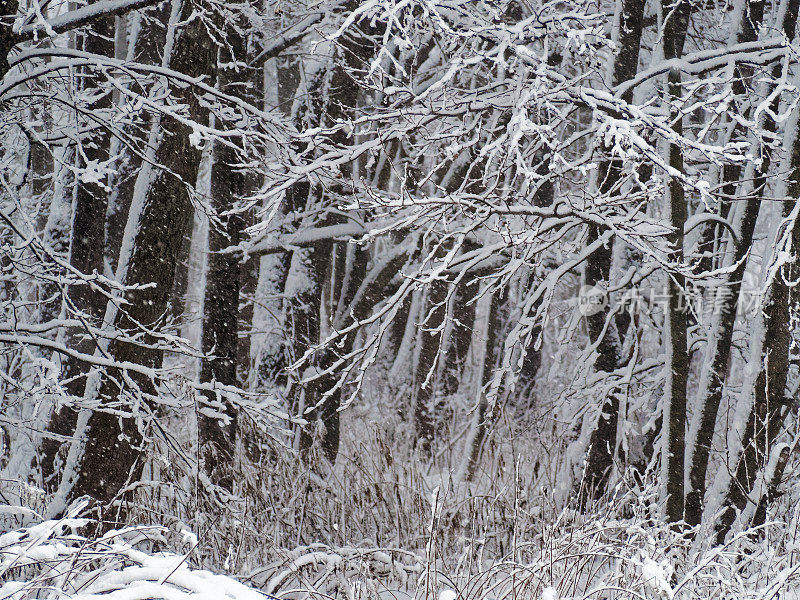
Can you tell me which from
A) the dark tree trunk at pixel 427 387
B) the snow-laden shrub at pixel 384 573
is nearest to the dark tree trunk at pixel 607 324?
the snow-laden shrub at pixel 384 573

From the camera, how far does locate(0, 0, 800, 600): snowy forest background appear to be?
4215 millimetres

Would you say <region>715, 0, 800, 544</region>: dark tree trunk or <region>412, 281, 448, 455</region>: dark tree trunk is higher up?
<region>715, 0, 800, 544</region>: dark tree trunk

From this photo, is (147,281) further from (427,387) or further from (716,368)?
(427,387)

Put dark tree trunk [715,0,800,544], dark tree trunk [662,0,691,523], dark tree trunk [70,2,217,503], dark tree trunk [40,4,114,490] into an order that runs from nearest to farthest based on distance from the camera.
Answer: dark tree trunk [70,2,217,503] → dark tree trunk [715,0,800,544] → dark tree trunk [662,0,691,523] → dark tree trunk [40,4,114,490]

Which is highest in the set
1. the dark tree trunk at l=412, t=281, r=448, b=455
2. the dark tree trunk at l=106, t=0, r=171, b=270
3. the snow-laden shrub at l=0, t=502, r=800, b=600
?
the dark tree trunk at l=106, t=0, r=171, b=270

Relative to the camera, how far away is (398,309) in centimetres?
727

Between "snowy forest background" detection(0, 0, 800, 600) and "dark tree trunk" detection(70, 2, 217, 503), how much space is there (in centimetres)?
2

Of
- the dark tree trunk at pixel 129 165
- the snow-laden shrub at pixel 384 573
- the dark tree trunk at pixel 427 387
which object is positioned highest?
the dark tree trunk at pixel 129 165

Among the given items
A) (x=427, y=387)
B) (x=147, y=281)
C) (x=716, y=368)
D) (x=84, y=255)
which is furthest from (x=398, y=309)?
(x=427, y=387)

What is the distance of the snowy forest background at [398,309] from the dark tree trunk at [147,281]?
23 mm

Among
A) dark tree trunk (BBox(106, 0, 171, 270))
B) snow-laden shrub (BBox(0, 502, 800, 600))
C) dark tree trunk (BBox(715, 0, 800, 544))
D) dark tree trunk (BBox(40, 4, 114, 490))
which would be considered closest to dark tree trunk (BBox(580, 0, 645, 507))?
dark tree trunk (BBox(715, 0, 800, 544))

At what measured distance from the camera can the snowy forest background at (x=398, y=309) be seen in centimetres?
422

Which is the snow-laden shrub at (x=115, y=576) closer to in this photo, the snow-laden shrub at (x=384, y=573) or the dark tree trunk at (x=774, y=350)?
the snow-laden shrub at (x=384, y=573)

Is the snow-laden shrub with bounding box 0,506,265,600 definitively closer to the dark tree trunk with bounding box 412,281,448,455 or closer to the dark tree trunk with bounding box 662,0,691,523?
the dark tree trunk with bounding box 662,0,691,523
